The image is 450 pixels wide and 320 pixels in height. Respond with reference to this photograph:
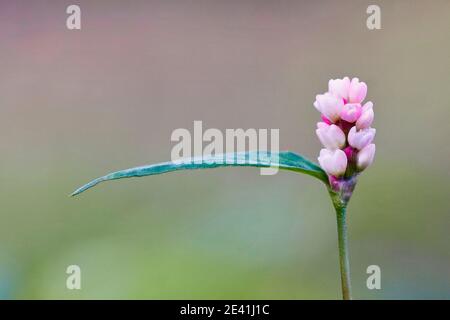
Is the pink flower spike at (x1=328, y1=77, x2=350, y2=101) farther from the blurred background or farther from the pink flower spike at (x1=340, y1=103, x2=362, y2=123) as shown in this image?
the blurred background

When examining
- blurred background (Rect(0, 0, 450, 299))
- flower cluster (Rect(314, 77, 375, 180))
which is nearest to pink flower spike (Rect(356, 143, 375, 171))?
flower cluster (Rect(314, 77, 375, 180))

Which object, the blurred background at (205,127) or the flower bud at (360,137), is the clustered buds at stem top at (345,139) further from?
the blurred background at (205,127)

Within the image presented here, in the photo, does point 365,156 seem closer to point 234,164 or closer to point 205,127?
point 234,164

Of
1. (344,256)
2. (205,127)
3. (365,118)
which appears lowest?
(344,256)

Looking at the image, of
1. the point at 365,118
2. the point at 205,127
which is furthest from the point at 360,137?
the point at 205,127

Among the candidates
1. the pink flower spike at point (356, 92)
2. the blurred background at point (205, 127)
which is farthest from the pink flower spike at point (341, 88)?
the blurred background at point (205, 127)

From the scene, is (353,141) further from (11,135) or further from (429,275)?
(11,135)
